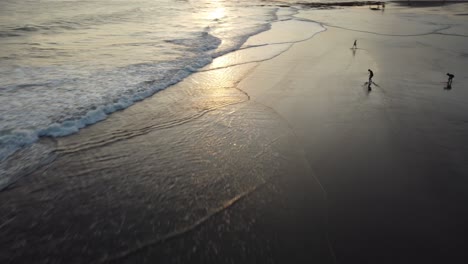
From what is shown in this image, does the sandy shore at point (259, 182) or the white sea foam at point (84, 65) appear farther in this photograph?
the white sea foam at point (84, 65)

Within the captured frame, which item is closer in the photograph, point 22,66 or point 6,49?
point 22,66

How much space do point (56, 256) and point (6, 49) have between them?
37.3 ft

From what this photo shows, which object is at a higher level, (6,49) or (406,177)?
(6,49)

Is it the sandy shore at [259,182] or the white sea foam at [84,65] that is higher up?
the white sea foam at [84,65]

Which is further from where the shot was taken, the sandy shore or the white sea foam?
the white sea foam

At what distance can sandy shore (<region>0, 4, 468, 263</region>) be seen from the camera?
2.94 metres

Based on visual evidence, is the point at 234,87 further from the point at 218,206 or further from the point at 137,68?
the point at 218,206

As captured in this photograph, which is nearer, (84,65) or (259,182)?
(259,182)

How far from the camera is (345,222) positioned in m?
3.21

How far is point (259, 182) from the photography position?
12.8ft

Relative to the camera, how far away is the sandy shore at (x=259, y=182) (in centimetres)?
294

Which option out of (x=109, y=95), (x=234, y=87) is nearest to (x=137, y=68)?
(x=109, y=95)

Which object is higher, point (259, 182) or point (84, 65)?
point (84, 65)

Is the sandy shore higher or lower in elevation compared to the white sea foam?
lower
